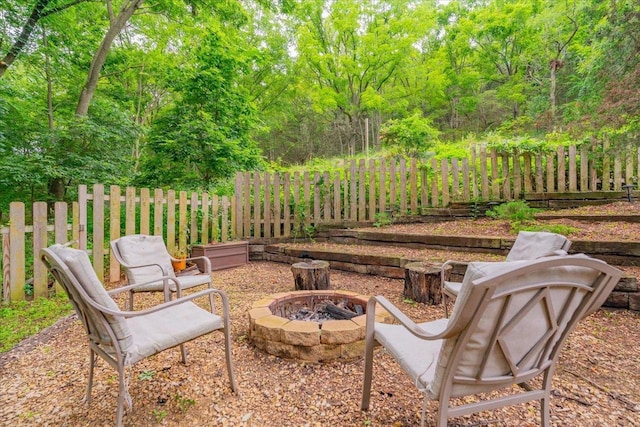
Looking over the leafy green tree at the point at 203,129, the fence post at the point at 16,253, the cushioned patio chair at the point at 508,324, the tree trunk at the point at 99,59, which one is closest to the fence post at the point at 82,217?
the fence post at the point at 16,253

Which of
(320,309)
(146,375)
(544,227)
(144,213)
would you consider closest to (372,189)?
(544,227)

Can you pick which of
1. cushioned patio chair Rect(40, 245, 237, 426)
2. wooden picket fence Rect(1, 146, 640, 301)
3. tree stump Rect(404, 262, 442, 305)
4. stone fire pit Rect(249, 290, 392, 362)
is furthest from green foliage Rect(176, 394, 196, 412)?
wooden picket fence Rect(1, 146, 640, 301)

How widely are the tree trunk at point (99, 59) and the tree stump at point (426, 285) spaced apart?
7.07 m

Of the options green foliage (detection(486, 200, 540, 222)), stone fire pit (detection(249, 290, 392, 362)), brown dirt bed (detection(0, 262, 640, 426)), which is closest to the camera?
brown dirt bed (detection(0, 262, 640, 426))

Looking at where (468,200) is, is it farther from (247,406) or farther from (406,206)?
(247,406)

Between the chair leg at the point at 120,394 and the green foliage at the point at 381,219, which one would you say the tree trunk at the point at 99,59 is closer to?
the green foliage at the point at 381,219

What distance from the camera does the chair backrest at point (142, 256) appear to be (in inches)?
108

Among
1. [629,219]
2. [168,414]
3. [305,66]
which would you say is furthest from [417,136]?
[305,66]

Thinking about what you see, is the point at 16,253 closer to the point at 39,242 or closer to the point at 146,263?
the point at 39,242

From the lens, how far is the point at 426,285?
302cm

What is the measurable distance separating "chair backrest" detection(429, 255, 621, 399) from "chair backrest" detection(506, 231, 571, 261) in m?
0.97

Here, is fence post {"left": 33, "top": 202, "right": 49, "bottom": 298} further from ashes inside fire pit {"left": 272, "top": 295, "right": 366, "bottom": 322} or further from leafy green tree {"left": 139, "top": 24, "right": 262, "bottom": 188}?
ashes inside fire pit {"left": 272, "top": 295, "right": 366, "bottom": 322}

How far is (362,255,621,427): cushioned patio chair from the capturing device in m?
0.94

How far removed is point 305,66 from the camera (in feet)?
44.2
